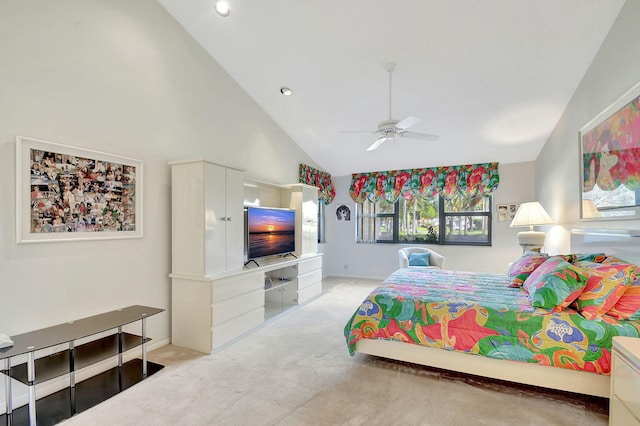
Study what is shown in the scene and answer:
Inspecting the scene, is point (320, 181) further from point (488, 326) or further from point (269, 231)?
point (488, 326)

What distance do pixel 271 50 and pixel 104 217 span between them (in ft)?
7.82

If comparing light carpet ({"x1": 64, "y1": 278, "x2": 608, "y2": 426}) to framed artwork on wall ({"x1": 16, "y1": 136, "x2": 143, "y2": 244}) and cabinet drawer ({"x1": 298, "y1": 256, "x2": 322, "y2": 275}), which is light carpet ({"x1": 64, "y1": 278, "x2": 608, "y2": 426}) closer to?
framed artwork on wall ({"x1": 16, "y1": 136, "x2": 143, "y2": 244})

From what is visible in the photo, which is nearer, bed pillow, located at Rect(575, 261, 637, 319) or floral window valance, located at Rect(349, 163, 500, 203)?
bed pillow, located at Rect(575, 261, 637, 319)

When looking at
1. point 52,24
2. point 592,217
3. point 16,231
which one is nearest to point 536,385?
point 592,217

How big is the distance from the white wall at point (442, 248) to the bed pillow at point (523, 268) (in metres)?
2.36

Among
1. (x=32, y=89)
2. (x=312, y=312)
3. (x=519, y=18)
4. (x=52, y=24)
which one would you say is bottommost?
(x=312, y=312)

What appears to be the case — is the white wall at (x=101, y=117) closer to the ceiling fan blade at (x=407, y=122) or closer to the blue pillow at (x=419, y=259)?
the ceiling fan blade at (x=407, y=122)

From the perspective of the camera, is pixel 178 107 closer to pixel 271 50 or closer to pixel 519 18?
pixel 271 50

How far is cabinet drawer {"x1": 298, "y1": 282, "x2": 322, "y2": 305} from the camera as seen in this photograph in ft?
14.7

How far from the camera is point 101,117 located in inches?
101

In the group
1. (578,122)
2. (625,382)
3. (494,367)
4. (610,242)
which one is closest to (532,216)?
(578,122)

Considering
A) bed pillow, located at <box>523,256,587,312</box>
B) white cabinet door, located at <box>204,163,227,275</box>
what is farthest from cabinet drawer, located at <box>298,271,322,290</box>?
bed pillow, located at <box>523,256,587,312</box>

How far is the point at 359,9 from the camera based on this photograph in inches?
109

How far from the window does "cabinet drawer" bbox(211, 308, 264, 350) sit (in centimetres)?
356
